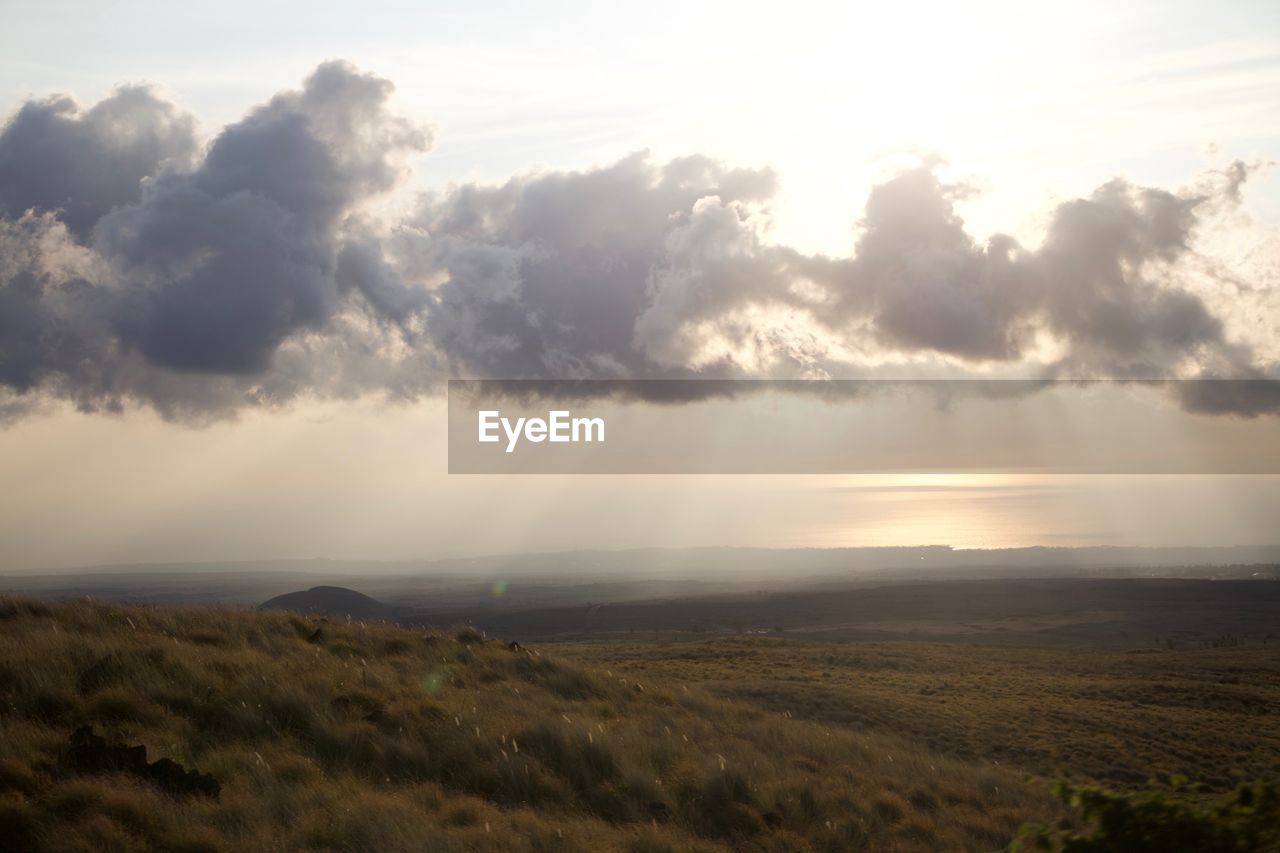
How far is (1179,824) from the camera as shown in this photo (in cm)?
589

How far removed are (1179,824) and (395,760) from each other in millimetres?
8909

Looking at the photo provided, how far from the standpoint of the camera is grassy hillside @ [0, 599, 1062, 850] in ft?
30.6

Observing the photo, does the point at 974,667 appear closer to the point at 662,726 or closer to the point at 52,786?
the point at 662,726

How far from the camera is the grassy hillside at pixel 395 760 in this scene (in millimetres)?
9312

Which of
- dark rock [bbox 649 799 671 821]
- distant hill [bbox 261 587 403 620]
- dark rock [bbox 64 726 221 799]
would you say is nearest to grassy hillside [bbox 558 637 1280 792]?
dark rock [bbox 649 799 671 821]

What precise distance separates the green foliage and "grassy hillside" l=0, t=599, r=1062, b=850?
17.6 feet

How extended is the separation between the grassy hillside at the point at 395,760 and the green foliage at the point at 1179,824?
535cm

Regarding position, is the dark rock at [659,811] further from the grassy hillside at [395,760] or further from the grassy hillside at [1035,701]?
the grassy hillside at [1035,701]

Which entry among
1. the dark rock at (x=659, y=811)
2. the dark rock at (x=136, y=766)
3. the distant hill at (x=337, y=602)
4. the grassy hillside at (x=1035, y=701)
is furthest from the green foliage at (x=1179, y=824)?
the distant hill at (x=337, y=602)

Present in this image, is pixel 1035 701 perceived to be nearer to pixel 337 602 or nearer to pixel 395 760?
pixel 395 760

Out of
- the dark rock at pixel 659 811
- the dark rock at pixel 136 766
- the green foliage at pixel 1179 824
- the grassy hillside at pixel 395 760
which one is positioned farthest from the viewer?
the dark rock at pixel 659 811

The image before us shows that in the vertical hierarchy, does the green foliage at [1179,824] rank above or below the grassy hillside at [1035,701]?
above

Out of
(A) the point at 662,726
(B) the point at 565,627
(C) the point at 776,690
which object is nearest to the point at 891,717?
(C) the point at 776,690

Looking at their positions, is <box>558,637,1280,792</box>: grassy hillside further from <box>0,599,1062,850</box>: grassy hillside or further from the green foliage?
the green foliage
